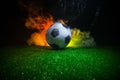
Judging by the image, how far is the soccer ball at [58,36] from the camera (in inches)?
604

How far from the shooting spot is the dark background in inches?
744

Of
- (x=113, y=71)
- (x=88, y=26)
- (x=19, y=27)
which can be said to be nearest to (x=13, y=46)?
(x=19, y=27)

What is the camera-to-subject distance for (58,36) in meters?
15.3

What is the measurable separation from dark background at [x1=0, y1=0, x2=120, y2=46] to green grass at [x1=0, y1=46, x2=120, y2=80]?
10.3ft

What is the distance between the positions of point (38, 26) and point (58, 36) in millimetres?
4295

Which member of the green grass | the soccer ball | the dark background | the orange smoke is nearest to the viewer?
the green grass

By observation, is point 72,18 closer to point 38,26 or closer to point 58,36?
point 38,26

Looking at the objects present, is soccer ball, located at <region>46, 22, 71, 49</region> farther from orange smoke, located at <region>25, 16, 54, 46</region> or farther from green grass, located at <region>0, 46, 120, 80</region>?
orange smoke, located at <region>25, 16, 54, 46</region>

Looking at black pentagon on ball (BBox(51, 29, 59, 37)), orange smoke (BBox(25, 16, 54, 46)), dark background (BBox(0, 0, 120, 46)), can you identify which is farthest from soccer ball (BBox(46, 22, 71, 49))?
dark background (BBox(0, 0, 120, 46))

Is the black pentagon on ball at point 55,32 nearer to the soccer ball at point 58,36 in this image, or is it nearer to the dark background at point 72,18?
the soccer ball at point 58,36

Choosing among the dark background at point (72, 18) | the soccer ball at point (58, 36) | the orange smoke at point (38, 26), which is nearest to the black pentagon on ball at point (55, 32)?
the soccer ball at point (58, 36)

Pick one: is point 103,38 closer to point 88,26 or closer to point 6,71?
point 88,26

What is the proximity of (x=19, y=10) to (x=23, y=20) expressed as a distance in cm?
86

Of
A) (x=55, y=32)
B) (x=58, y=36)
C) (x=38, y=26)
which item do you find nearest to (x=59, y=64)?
(x=58, y=36)
